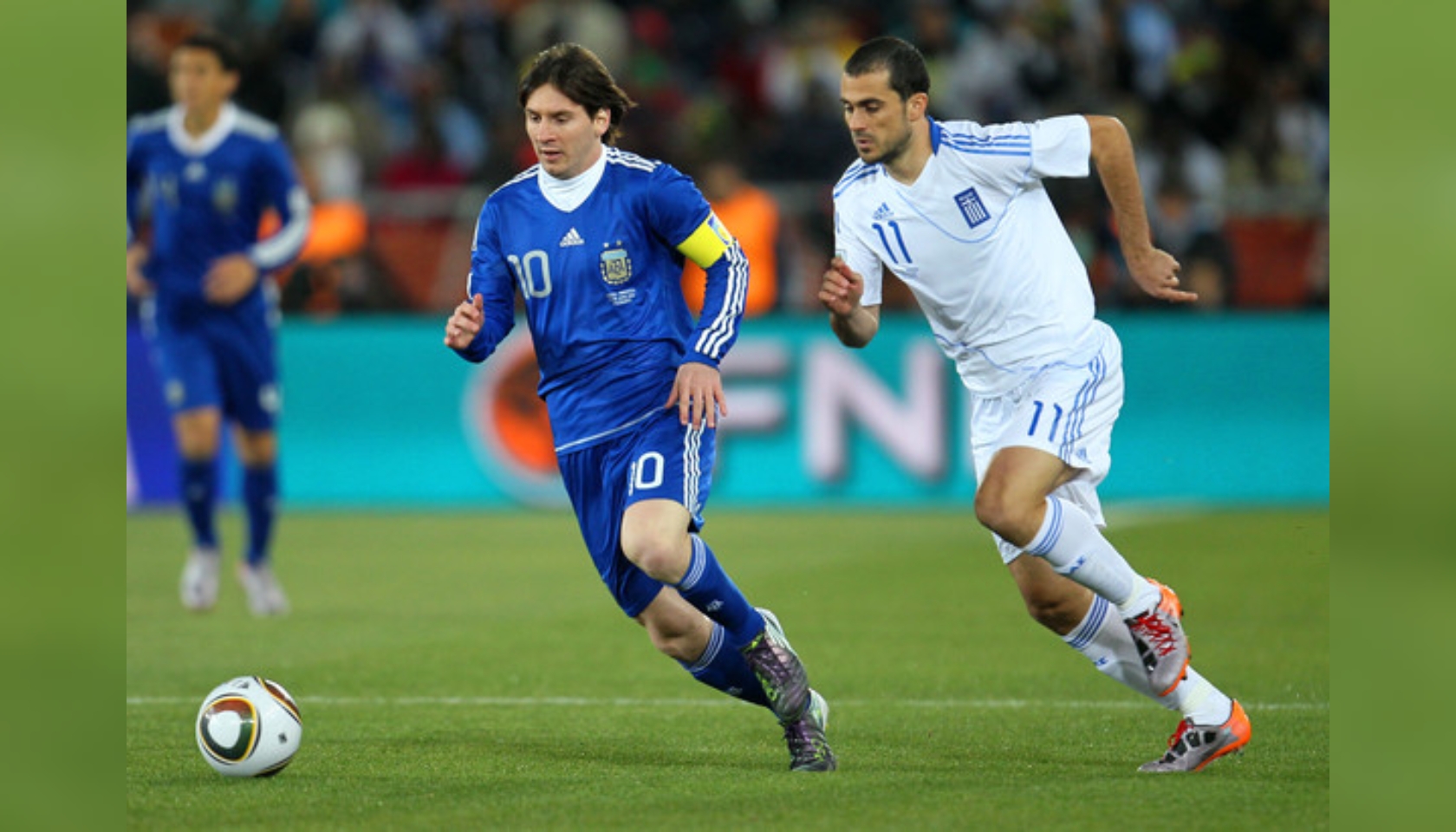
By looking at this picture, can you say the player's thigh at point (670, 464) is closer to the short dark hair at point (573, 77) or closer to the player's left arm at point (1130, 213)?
the short dark hair at point (573, 77)

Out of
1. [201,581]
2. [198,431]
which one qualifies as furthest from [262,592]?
[198,431]

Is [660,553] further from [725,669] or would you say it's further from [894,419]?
[894,419]

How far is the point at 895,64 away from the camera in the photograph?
18.3ft

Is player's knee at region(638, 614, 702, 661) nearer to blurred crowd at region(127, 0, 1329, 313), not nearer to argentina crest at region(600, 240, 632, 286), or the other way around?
argentina crest at region(600, 240, 632, 286)

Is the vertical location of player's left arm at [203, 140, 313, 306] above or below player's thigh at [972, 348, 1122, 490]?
above

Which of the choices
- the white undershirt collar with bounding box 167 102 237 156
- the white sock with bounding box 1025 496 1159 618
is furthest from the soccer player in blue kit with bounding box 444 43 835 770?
the white undershirt collar with bounding box 167 102 237 156

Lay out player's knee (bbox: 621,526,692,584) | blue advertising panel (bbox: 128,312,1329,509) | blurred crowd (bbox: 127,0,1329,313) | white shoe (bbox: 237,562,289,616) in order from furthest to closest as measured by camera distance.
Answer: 1. blurred crowd (bbox: 127,0,1329,313)
2. blue advertising panel (bbox: 128,312,1329,509)
3. white shoe (bbox: 237,562,289,616)
4. player's knee (bbox: 621,526,692,584)

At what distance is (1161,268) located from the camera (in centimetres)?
561

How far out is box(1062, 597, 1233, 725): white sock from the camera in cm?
538

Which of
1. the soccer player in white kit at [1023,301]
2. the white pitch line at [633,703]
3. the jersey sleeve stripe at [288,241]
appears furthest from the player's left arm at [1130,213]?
the jersey sleeve stripe at [288,241]

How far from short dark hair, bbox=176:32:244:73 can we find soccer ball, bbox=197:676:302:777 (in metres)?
5.22

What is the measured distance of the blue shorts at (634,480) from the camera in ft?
17.8

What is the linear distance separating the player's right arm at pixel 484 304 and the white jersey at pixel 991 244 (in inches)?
41.9

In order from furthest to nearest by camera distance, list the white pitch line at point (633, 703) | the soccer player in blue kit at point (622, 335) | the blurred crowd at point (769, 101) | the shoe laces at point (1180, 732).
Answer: the blurred crowd at point (769, 101) → the white pitch line at point (633, 703) → the soccer player in blue kit at point (622, 335) → the shoe laces at point (1180, 732)
